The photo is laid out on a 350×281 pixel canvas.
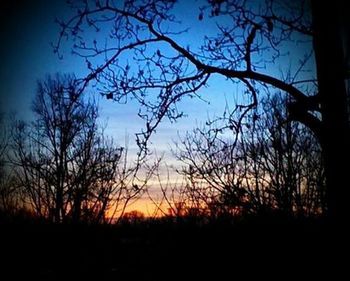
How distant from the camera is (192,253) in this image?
634 cm

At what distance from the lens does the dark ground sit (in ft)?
14.7

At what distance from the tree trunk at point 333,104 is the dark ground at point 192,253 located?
441 millimetres

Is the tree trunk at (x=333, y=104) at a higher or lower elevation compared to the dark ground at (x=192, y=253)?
higher

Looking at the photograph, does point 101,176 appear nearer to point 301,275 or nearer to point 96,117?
point 96,117

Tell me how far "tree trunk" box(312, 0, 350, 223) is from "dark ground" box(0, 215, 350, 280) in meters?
0.44

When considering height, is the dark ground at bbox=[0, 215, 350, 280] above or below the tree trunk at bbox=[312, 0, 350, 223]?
below

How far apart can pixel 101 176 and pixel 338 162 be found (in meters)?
9.74

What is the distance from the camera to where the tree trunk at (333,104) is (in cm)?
396

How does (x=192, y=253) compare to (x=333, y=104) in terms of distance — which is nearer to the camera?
(x=333, y=104)

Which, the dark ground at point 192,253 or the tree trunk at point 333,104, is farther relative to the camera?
the dark ground at point 192,253

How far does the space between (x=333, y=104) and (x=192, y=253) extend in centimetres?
378

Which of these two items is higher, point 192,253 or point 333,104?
point 333,104

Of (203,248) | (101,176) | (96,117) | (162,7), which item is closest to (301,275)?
(203,248)

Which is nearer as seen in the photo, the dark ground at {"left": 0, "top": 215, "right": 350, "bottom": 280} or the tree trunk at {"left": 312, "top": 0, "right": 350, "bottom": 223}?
the tree trunk at {"left": 312, "top": 0, "right": 350, "bottom": 223}
